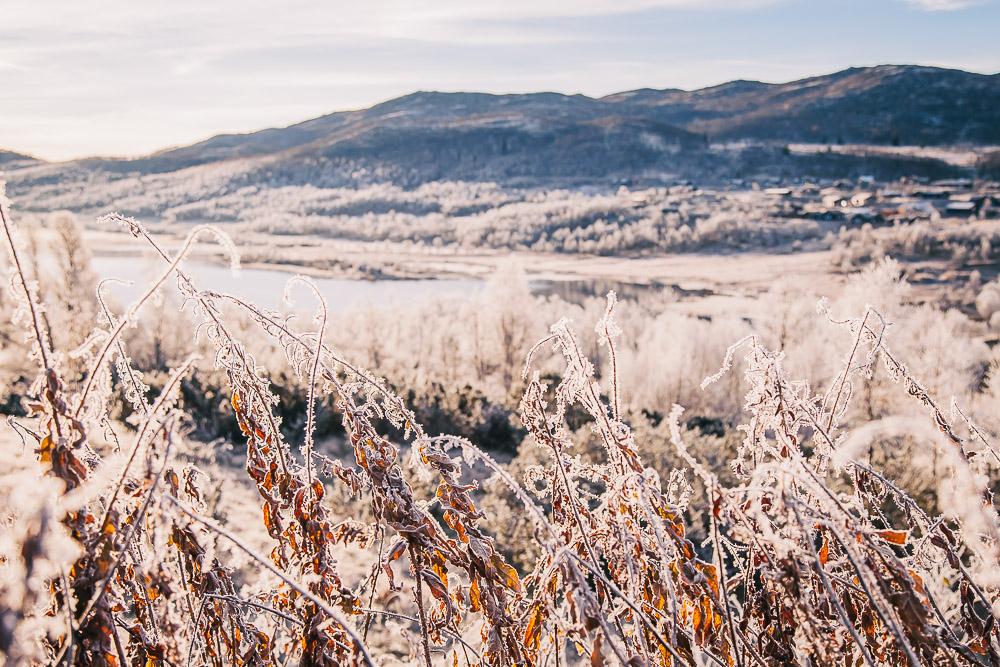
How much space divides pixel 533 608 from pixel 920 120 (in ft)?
688

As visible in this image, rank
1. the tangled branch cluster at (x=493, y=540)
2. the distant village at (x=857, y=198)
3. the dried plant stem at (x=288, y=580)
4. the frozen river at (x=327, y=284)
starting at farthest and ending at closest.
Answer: the distant village at (x=857, y=198)
the frozen river at (x=327, y=284)
the tangled branch cluster at (x=493, y=540)
the dried plant stem at (x=288, y=580)

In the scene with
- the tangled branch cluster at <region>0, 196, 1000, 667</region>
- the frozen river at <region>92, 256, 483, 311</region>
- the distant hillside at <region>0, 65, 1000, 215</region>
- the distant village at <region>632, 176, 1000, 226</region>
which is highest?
the distant hillside at <region>0, 65, 1000, 215</region>

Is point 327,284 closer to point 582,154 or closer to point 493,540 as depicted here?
point 493,540

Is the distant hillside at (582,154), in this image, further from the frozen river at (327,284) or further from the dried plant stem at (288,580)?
Result: the dried plant stem at (288,580)

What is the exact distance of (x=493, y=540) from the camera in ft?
6.02

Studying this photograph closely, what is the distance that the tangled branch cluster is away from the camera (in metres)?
1.47

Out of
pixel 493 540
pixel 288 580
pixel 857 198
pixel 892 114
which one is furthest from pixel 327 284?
pixel 892 114

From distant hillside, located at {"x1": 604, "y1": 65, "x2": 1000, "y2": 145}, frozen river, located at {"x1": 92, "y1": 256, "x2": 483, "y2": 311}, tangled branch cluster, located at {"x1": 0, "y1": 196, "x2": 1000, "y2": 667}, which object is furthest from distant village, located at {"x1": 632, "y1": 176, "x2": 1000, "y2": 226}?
tangled branch cluster, located at {"x1": 0, "y1": 196, "x2": 1000, "y2": 667}

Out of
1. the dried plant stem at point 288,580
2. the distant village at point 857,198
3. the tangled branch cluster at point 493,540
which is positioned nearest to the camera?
the dried plant stem at point 288,580

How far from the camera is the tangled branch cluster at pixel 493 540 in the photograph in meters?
1.47

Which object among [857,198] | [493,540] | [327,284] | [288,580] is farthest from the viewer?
[857,198]

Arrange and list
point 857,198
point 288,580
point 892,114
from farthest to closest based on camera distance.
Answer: point 892,114 → point 857,198 → point 288,580

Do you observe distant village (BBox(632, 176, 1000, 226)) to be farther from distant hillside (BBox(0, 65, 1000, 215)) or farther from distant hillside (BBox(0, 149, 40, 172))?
distant hillside (BBox(0, 149, 40, 172))

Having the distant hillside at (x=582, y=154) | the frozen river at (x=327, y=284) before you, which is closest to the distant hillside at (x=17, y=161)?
the distant hillside at (x=582, y=154)
